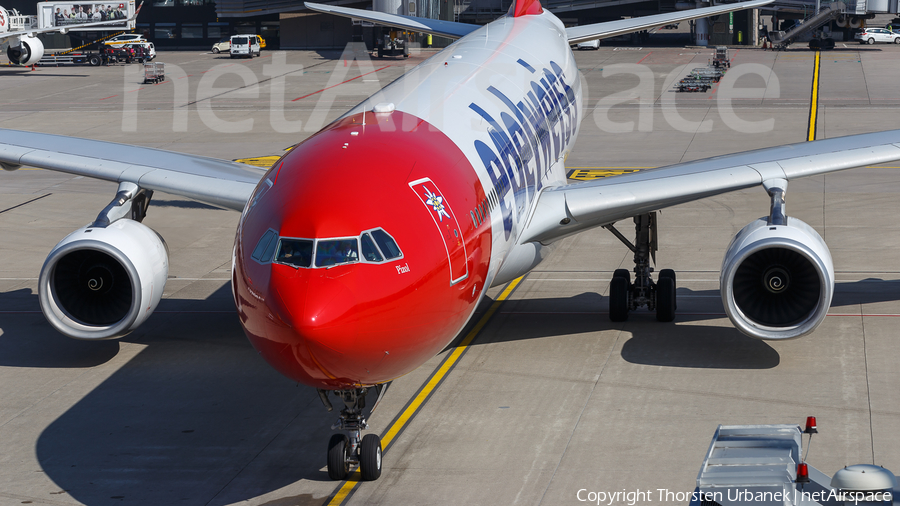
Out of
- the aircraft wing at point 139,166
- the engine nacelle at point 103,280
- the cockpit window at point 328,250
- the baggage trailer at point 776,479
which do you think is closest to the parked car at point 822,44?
the aircraft wing at point 139,166

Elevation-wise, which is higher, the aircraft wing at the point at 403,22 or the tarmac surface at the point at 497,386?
the aircraft wing at the point at 403,22

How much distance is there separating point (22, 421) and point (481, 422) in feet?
22.4

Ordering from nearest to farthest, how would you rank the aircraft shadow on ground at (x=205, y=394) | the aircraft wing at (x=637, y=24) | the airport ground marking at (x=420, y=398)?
the airport ground marking at (x=420, y=398), the aircraft shadow on ground at (x=205, y=394), the aircraft wing at (x=637, y=24)

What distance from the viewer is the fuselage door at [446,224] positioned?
11.4m

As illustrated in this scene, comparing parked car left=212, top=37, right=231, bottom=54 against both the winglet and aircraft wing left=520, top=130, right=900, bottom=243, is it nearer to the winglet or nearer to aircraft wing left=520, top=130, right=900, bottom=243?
the winglet

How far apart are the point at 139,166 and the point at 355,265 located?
361 inches

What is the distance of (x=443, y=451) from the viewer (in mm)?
13195

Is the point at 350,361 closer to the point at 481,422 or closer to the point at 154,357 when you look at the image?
the point at 481,422

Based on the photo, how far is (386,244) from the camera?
10.5 m

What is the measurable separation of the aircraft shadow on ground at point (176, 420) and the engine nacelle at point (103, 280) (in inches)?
37.4

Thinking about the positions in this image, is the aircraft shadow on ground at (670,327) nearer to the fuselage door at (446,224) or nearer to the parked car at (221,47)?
the fuselage door at (446,224)

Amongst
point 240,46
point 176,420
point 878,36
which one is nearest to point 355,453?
point 176,420

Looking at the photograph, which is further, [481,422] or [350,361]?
[481,422]

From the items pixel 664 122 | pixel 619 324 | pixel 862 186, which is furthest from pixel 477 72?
pixel 664 122
